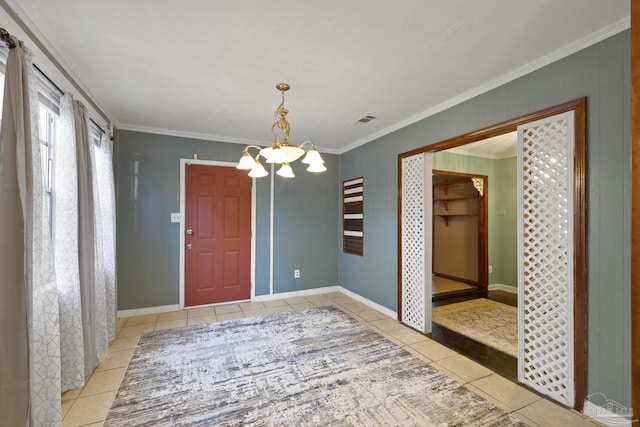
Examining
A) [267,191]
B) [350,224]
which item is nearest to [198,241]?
[267,191]

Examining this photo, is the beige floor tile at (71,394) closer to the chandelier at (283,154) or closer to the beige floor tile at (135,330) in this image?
the beige floor tile at (135,330)

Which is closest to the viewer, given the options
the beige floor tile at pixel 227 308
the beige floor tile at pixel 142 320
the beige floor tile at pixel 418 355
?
the beige floor tile at pixel 418 355

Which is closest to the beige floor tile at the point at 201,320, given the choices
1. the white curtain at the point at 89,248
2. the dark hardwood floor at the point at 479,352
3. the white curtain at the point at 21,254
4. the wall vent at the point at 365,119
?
the white curtain at the point at 89,248

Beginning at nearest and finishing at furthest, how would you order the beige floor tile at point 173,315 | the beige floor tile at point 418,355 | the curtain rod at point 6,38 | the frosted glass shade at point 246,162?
the curtain rod at point 6,38 → the frosted glass shade at point 246,162 → the beige floor tile at point 418,355 → the beige floor tile at point 173,315

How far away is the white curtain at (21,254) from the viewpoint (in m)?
1.39

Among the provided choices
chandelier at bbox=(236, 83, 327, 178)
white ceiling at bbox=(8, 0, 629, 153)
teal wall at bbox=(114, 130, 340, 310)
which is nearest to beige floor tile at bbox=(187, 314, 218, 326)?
teal wall at bbox=(114, 130, 340, 310)

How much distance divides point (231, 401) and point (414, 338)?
6.45 feet

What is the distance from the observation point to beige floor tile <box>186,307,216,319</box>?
3719 millimetres

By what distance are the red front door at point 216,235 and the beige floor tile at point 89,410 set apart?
6.31 feet

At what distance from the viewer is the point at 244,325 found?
133 inches

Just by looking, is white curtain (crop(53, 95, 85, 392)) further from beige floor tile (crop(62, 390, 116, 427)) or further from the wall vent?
the wall vent

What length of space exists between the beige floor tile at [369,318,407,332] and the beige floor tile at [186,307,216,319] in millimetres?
2183

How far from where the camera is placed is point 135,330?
322 cm

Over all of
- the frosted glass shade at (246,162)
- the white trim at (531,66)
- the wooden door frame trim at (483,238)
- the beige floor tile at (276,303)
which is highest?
the white trim at (531,66)
